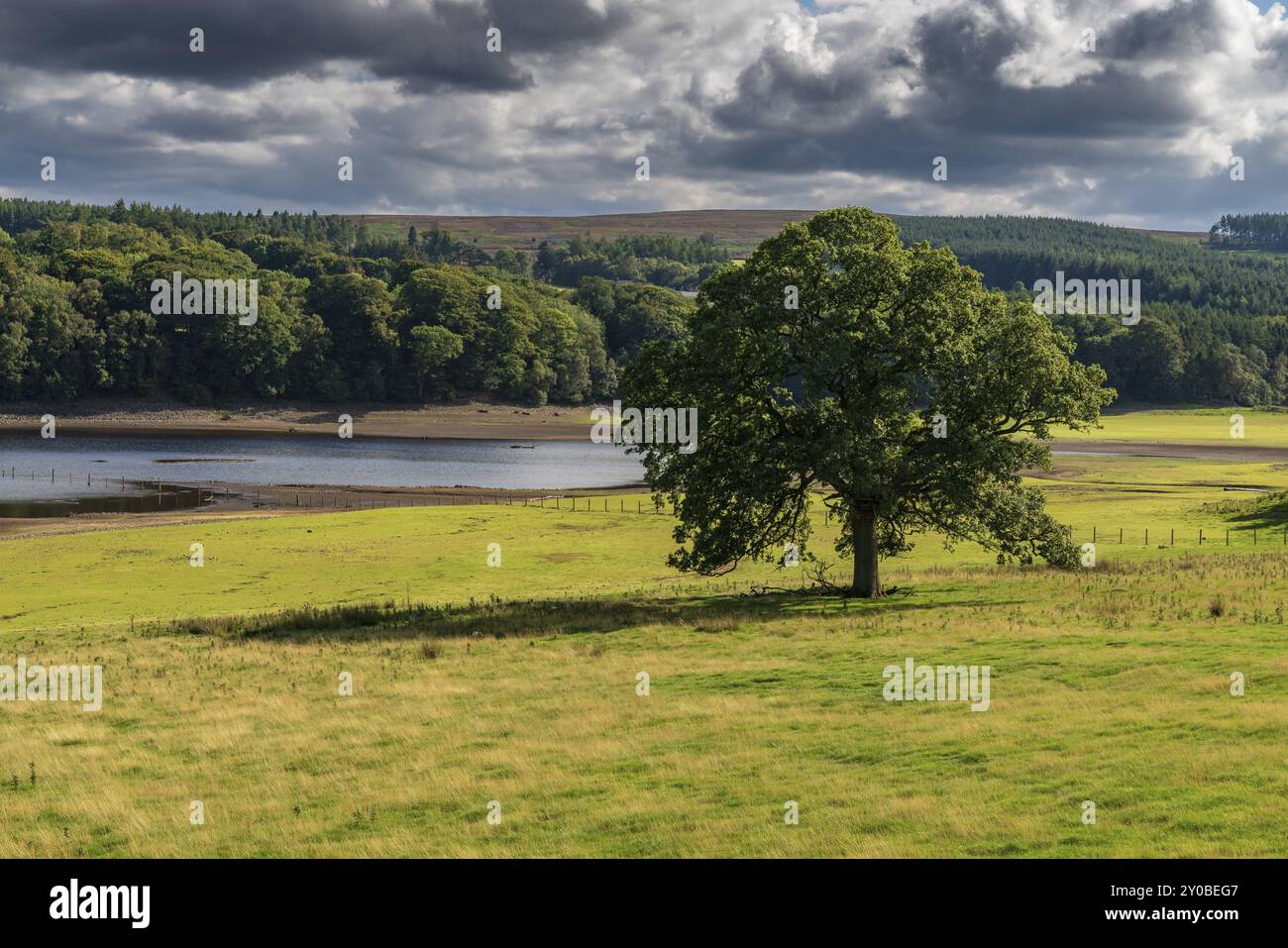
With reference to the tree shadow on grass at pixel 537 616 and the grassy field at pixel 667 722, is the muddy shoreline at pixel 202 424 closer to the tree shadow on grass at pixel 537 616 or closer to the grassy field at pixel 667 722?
the grassy field at pixel 667 722

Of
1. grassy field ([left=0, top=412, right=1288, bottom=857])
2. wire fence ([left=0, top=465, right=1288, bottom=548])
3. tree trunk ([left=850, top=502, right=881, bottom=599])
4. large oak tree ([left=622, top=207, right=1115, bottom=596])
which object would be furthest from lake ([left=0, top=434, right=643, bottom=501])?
large oak tree ([left=622, top=207, right=1115, bottom=596])

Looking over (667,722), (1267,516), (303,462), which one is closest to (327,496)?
(303,462)

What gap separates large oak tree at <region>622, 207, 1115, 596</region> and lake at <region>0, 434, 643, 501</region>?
246 feet

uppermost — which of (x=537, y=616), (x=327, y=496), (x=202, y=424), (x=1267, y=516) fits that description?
(x=202, y=424)

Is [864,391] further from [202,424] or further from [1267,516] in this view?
[202,424]

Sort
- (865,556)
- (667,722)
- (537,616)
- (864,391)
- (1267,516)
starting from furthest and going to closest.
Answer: (1267,516) < (865,556) < (537,616) < (864,391) < (667,722)

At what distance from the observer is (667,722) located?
2706 centimetres

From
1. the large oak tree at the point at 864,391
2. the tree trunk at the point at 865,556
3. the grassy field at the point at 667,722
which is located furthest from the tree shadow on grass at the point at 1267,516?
the tree trunk at the point at 865,556

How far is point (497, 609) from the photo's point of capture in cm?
4728

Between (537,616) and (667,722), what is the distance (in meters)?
17.9

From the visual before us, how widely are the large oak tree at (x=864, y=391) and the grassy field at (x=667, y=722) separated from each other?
3438 mm

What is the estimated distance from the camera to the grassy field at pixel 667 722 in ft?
62.6

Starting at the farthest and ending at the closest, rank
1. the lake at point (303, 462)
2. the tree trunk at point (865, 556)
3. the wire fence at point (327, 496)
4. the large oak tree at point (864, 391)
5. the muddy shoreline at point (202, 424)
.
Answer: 1. the muddy shoreline at point (202, 424)
2. the lake at point (303, 462)
3. the wire fence at point (327, 496)
4. the tree trunk at point (865, 556)
5. the large oak tree at point (864, 391)

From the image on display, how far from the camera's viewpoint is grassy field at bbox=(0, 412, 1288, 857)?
1908 cm
